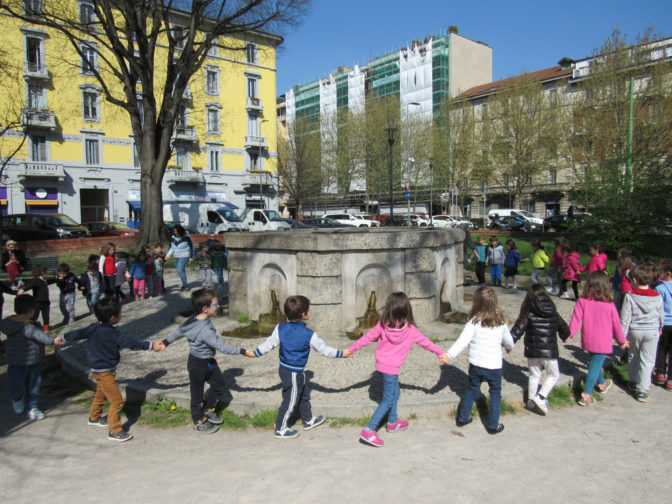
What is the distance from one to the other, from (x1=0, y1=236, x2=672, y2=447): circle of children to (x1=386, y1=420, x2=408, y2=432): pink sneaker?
0.01 meters

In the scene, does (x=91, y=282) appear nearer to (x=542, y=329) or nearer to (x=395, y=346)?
(x=395, y=346)

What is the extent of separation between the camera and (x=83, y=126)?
34719mm

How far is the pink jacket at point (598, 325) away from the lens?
477 cm

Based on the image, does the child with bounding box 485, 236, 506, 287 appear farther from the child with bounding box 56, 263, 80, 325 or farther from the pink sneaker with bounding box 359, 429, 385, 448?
the child with bounding box 56, 263, 80, 325

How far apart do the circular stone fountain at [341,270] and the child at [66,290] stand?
10.6ft

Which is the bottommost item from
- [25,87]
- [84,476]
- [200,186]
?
[84,476]

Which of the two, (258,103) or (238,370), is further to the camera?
(258,103)

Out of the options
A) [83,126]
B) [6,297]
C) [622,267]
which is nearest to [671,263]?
[622,267]

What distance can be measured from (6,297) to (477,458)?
12762mm

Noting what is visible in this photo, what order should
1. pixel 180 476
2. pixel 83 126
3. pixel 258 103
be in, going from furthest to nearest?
1. pixel 258 103
2. pixel 83 126
3. pixel 180 476

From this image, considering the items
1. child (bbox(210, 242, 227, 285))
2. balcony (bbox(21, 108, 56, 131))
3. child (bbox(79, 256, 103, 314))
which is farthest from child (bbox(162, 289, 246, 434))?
balcony (bbox(21, 108, 56, 131))

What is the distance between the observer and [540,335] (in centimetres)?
456

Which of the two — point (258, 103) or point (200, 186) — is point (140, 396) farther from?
point (258, 103)

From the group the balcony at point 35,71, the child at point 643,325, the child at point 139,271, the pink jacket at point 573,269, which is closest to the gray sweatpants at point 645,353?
the child at point 643,325
